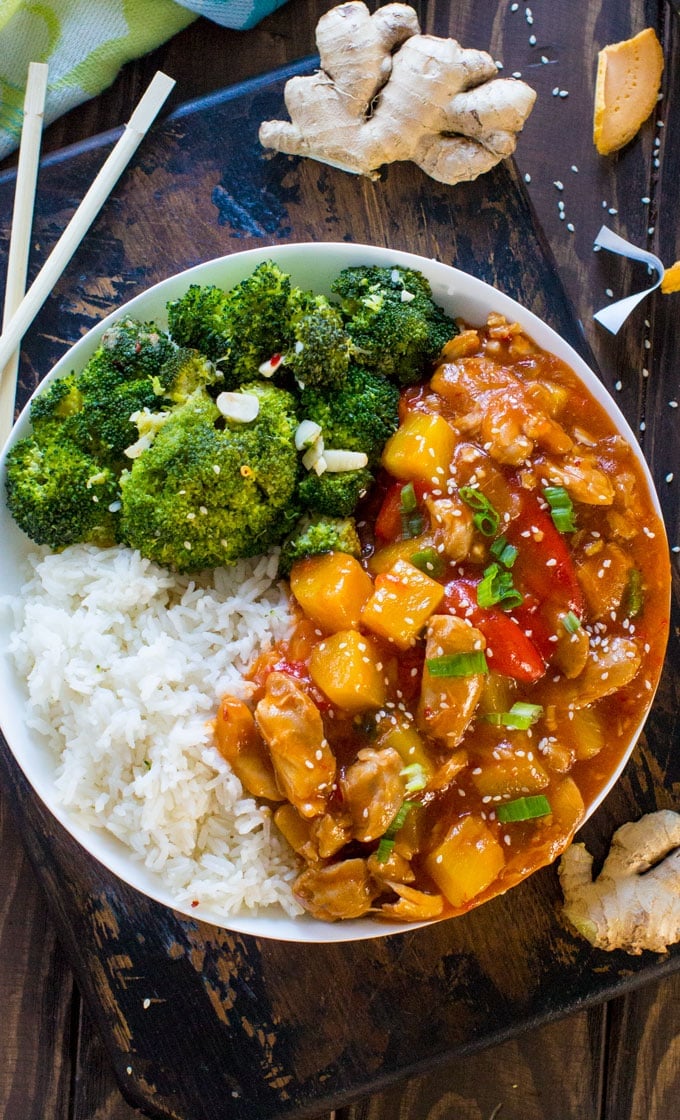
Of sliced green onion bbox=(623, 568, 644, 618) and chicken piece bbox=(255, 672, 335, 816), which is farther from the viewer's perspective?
sliced green onion bbox=(623, 568, 644, 618)

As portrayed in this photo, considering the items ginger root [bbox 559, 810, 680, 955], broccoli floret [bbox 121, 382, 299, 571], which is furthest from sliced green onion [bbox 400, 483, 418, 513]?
ginger root [bbox 559, 810, 680, 955]

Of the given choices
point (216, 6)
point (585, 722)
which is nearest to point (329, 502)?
point (585, 722)

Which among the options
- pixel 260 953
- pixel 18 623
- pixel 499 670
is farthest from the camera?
pixel 260 953

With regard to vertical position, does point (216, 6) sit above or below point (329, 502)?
above

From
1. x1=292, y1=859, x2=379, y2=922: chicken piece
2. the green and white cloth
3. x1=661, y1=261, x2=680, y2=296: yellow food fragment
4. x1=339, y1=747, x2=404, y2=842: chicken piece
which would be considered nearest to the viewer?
x1=339, y1=747, x2=404, y2=842: chicken piece

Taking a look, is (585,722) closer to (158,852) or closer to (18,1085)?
(158,852)

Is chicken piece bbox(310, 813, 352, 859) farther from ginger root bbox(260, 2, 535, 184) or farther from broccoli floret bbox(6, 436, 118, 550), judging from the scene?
ginger root bbox(260, 2, 535, 184)
